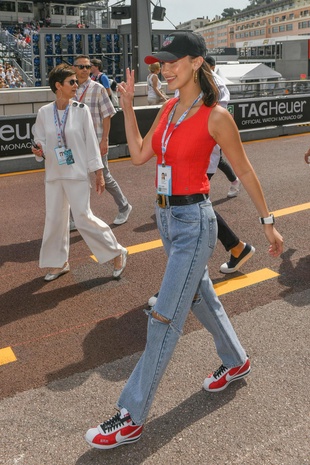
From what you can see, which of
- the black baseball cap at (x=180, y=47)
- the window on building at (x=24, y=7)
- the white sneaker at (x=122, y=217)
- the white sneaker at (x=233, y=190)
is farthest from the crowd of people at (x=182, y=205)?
the window on building at (x=24, y=7)

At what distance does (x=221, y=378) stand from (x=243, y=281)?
6.09 feet

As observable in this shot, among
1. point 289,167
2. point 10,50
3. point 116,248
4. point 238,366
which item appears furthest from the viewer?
point 10,50

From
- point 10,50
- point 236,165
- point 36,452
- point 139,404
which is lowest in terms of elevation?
point 36,452

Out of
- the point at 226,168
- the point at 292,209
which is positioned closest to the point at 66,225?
the point at 226,168

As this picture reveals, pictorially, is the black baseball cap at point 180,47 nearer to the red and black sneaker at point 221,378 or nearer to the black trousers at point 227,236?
the red and black sneaker at point 221,378

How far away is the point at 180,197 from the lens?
2.83 metres

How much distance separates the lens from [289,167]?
10.2 meters

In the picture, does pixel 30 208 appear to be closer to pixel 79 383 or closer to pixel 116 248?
pixel 116 248

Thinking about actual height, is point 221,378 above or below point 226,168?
below

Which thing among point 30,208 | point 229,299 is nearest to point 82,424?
point 229,299

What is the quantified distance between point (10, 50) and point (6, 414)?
37229 millimetres

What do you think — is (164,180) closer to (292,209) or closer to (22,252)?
(22,252)

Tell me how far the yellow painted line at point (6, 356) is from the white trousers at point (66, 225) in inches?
50.4

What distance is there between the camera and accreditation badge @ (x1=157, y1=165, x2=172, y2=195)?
2.83m
